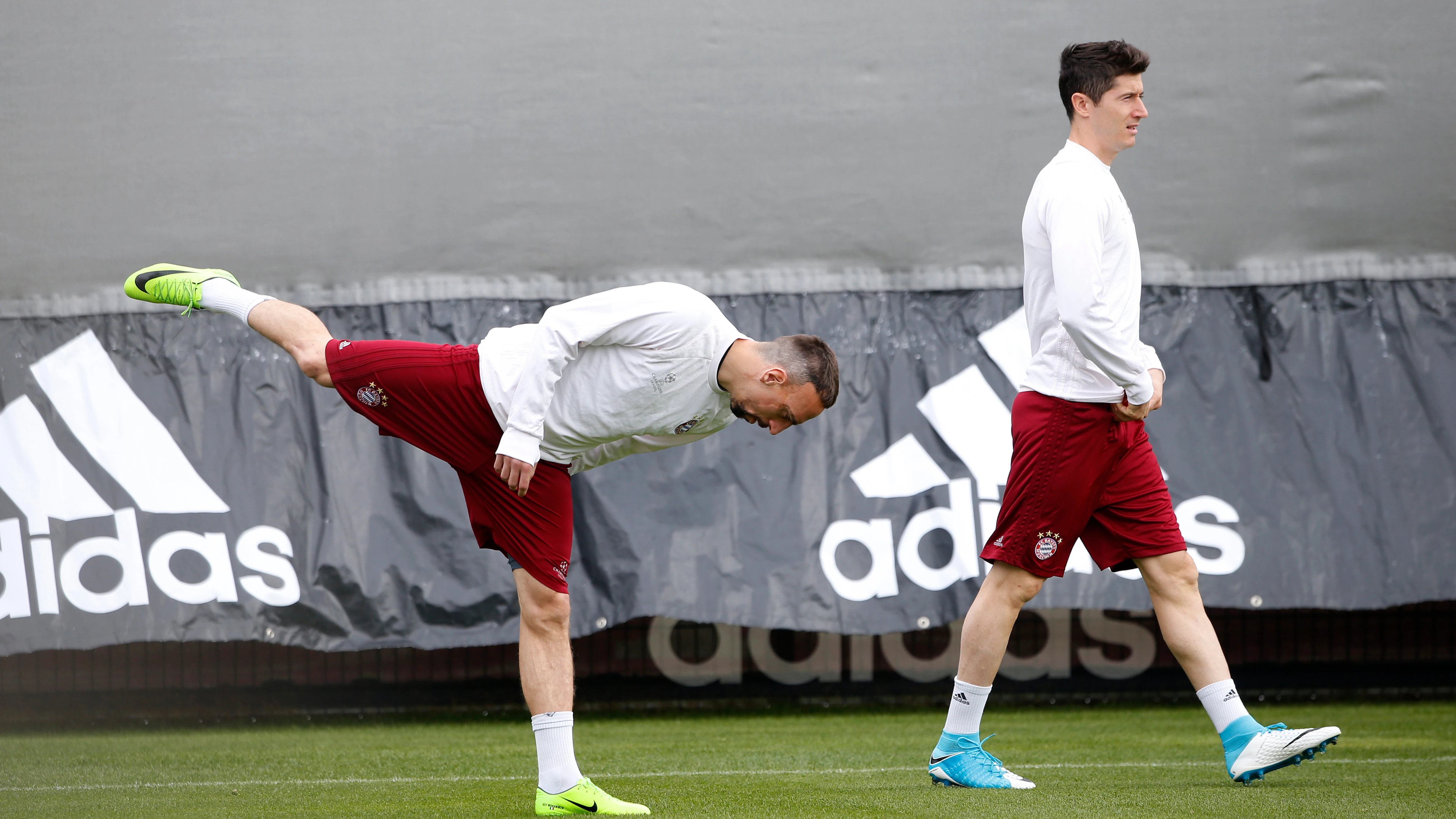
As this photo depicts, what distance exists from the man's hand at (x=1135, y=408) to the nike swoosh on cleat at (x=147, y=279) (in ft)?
8.85

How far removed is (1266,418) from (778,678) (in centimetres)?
230

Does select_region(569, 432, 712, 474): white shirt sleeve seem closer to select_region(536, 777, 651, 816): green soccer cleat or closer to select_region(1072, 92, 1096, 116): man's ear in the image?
select_region(536, 777, 651, 816): green soccer cleat

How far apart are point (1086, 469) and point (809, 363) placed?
83 centimetres

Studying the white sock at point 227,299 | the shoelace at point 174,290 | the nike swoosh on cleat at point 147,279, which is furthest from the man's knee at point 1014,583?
the nike swoosh on cleat at point 147,279

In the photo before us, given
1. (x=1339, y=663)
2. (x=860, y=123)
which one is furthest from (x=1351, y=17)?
(x=1339, y=663)

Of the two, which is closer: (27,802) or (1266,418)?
(27,802)

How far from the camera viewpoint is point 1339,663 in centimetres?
572

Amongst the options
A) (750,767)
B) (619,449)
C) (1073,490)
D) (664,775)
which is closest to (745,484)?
(750,767)

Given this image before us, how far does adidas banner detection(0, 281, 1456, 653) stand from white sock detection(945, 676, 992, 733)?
166 centimetres

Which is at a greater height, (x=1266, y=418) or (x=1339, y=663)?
(x=1266, y=418)

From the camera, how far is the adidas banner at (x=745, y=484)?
517 centimetres

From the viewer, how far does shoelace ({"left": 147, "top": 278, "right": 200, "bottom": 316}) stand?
384 cm

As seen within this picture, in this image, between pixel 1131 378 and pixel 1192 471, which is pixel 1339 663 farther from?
pixel 1131 378

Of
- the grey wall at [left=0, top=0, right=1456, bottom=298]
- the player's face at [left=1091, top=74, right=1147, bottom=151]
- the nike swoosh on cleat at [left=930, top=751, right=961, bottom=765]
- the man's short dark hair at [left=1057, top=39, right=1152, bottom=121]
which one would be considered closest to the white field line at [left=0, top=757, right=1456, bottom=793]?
the nike swoosh on cleat at [left=930, top=751, right=961, bottom=765]
